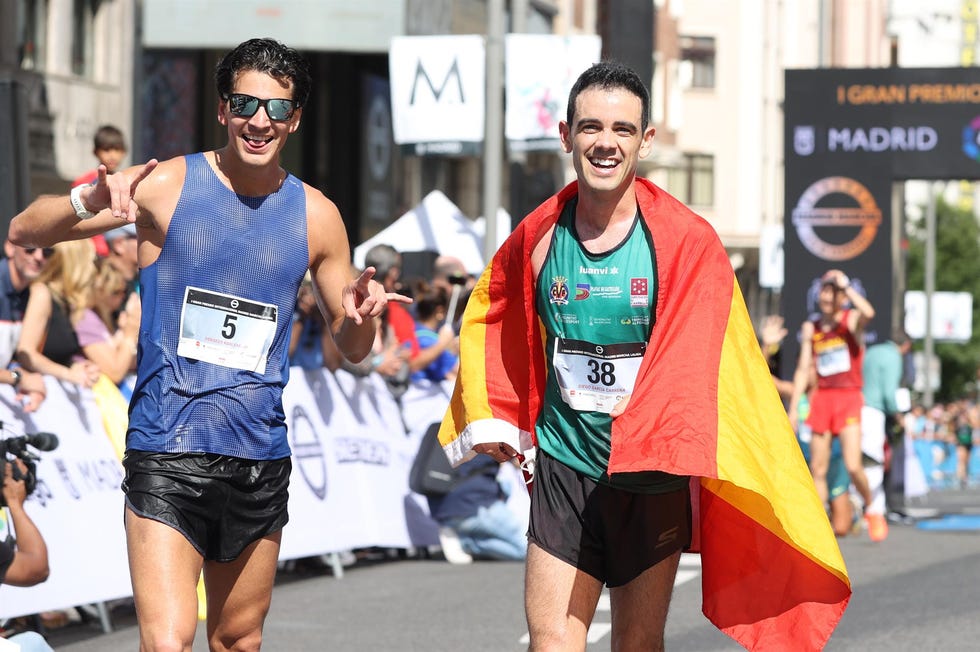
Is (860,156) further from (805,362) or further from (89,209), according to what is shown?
(89,209)

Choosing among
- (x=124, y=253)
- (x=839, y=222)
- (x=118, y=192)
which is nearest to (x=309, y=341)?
(x=124, y=253)

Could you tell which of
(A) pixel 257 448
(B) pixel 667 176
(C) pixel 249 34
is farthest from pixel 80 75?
(B) pixel 667 176

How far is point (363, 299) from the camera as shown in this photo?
18.9ft

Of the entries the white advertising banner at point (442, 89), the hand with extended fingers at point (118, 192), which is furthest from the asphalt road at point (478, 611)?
the white advertising banner at point (442, 89)

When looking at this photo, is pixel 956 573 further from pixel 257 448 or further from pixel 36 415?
pixel 257 448

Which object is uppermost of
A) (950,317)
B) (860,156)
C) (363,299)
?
(860,156)

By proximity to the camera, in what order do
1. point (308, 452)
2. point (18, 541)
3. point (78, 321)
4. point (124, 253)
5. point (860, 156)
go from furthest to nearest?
point (860, 156), point (308, 452), point (124, 253), point (78, 321), point (18, 541)

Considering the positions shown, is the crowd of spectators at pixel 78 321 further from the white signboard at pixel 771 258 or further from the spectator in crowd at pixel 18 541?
the white signboard at pixel 771 258

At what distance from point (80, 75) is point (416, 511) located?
575 inches

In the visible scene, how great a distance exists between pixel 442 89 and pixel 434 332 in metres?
5.38

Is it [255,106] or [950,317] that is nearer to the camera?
[255,106]

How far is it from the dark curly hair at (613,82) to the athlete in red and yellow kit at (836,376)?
1061cm

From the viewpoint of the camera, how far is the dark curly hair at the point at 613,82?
230 inches

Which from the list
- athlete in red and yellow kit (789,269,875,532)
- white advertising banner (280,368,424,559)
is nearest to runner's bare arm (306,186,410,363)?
white advertising banner (280,368,424,559)
